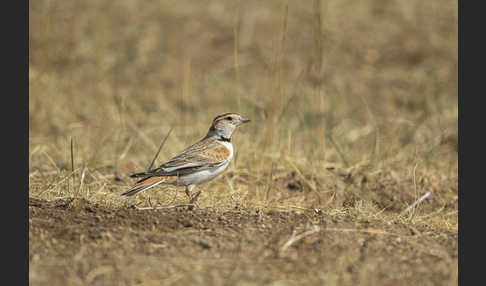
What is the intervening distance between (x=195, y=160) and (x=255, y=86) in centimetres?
616

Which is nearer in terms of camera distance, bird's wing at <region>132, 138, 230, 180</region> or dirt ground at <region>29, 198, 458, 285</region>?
dirt ground at <region>29, 198, 458, 285</region>

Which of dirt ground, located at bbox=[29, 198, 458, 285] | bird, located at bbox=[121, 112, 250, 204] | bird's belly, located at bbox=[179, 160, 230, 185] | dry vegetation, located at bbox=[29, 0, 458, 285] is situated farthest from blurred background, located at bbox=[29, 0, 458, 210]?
dirt ground, located at bbox=[29, 198, 458, 285]

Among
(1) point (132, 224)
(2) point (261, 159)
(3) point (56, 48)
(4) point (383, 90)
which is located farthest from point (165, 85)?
(1) point (132, 224)

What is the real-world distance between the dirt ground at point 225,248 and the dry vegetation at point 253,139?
0.02m

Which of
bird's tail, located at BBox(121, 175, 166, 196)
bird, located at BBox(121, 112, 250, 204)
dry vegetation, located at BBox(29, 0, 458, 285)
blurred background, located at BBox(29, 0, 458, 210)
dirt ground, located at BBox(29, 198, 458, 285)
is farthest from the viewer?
blurred background, located at BBox(29, 0, 458, 210)

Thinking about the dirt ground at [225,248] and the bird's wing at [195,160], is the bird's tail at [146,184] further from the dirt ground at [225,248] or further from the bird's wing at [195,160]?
the dirt ground at [225,248]

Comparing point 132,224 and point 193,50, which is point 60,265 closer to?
point 132,224

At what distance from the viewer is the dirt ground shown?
4219 mm

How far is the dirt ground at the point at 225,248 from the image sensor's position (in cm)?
422

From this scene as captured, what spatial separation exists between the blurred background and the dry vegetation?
4 centimetres

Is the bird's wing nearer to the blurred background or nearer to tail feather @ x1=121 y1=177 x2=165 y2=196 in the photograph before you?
tail feather @ x1=121 y1=177 x2=165 y2=196

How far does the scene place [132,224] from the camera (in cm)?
512

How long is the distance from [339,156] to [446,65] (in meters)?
5.31

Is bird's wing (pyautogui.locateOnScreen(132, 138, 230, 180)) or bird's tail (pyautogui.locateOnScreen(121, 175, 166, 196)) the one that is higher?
bird's wing (pyautogui.locateOnScreen(132, 138, 230, 180))
